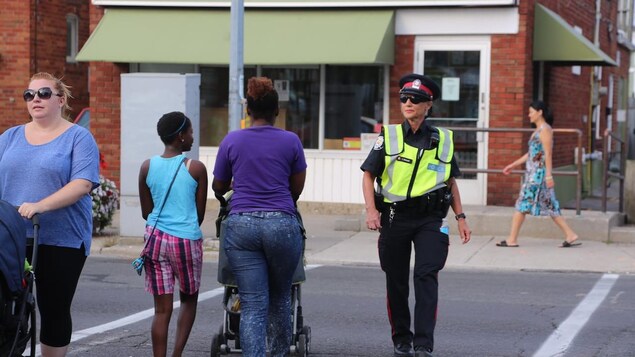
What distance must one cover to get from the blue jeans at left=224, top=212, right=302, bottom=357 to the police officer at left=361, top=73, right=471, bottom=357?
38.3 inches

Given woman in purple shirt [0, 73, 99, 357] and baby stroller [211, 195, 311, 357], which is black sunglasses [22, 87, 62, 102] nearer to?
woman in purple shirt [0, 73, 99, 357]

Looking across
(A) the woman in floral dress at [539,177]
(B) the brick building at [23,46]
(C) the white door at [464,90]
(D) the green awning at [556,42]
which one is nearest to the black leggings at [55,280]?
(A) the woman in floral dress at [539,177]

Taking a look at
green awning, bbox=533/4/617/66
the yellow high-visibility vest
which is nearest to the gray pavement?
green awning, bbox=533/4/617/66

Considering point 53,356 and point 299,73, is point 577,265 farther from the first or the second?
point 53,356

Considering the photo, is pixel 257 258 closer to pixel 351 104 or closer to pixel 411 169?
pixel 411 169

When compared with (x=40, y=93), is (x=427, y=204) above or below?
below

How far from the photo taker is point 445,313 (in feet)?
30.6

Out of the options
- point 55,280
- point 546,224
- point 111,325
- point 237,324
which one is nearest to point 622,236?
point 546,224

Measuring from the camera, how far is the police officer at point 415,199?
6.94 metres

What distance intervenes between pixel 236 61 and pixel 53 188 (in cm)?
832

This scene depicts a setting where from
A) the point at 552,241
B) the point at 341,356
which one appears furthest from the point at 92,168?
the point at 552,241

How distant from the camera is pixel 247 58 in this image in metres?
16.3

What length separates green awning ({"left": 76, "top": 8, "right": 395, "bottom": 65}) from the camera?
52.8 feet

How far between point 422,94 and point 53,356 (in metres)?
2.88
